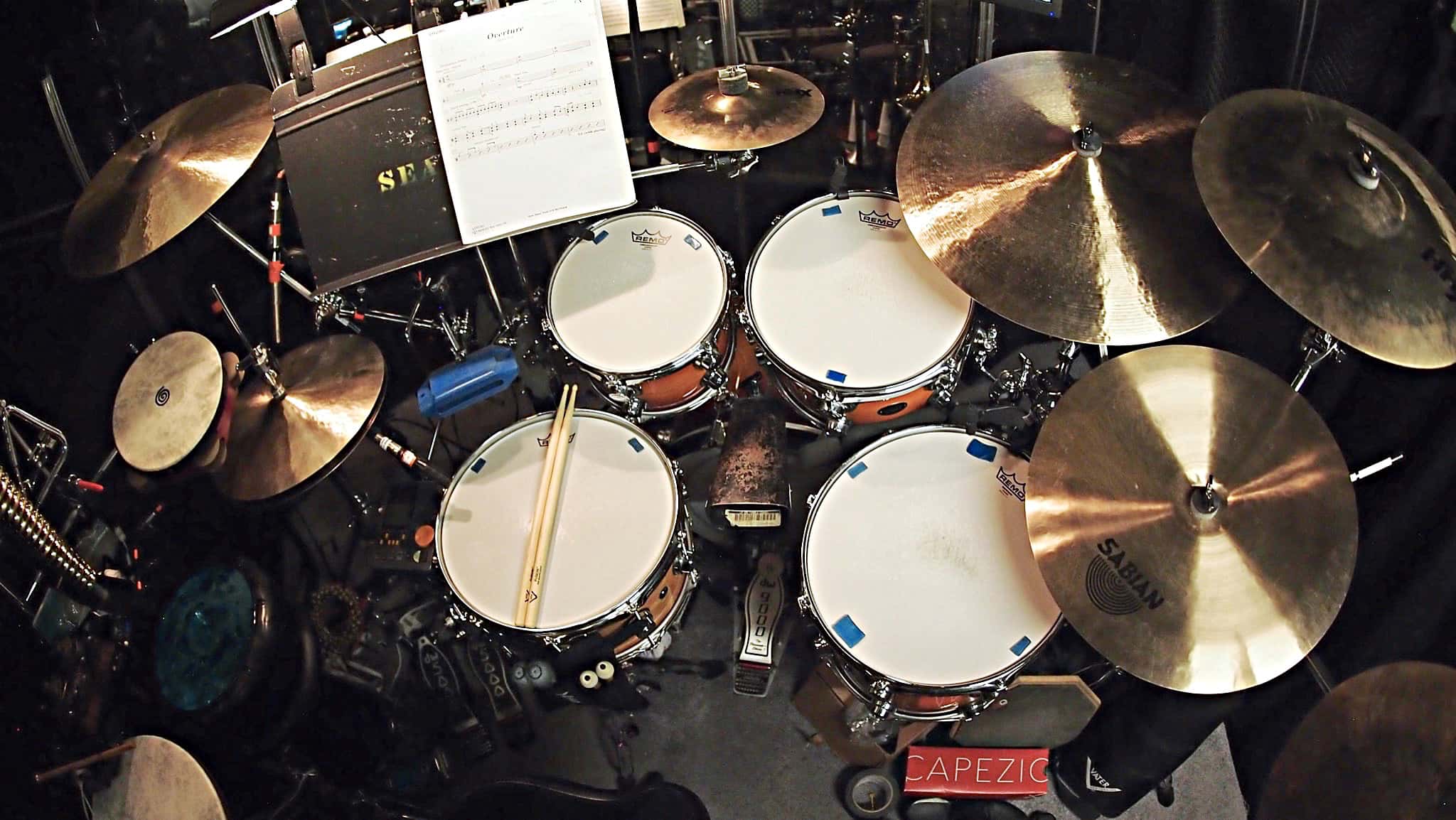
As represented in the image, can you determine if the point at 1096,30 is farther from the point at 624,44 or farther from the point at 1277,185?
the point at 624,44

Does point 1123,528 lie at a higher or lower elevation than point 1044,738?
higher

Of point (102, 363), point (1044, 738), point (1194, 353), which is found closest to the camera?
point (1194, 353)

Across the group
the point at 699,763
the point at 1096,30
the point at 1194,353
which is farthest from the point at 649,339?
the point at 1096,30

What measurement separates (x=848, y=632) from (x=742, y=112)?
1.29m

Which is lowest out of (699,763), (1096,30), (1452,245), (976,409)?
(699,763)

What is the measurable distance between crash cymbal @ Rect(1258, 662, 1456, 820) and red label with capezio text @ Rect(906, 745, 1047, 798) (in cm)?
58

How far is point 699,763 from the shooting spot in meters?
2.20

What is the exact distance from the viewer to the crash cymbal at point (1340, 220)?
163 centimetres

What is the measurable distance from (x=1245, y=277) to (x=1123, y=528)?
0.63 meters

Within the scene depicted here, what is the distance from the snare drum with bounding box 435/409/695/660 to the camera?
1.92 m

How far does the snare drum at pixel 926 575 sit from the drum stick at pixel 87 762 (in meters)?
1.46

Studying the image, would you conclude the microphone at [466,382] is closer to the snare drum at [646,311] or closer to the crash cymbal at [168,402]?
the snare drum at [646,311]

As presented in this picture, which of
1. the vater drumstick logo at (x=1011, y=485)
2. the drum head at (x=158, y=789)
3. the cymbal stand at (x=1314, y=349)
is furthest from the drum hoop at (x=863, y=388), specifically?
the drum head at (x=158, y=789)

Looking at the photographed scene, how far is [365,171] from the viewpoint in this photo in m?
2.06
